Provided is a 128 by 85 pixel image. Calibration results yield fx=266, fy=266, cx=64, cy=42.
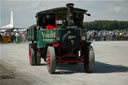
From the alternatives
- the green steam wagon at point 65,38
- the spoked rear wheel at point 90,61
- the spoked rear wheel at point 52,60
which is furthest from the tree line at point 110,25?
the spoked rear wheel at point 52,60

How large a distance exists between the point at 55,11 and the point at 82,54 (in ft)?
6.61

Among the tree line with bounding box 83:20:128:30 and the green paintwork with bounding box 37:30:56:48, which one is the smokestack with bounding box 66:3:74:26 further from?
the tree line with bounding box 83:20:128:30

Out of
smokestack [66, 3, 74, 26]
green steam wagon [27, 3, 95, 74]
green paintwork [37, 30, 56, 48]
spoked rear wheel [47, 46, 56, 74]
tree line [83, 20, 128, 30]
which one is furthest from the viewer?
tree line [83, 20, 128, 30]

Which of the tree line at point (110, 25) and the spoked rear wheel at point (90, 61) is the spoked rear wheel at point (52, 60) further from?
the tree line at point (110, 25)

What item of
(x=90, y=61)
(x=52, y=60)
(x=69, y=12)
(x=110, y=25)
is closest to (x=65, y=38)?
(x=52, y=60)

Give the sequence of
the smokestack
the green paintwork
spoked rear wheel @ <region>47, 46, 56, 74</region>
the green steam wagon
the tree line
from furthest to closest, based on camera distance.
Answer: the tree line < the smokestack < the green paintwork < the green steam wagon < spoked rear wheel @ <region>47, 46, 56, 74</region>

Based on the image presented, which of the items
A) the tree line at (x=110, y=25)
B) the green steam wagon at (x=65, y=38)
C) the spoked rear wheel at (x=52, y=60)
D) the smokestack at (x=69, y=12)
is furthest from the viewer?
the tree line at (x=110, y=25)

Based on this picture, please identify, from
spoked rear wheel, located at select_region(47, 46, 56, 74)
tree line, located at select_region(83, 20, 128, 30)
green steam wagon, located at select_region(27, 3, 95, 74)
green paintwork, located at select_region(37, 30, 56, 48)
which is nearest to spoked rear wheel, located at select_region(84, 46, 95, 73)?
green steam wagon, located at select_region(27, 3, 95, 74)

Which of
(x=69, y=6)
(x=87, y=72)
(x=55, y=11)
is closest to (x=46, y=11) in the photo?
(x=55, y=11)

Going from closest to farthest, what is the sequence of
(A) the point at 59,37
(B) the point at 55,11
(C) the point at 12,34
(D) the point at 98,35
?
(A) the point at 59,37, (B) the point at 55,11, (C) the point at 12,34, (D) the point at 98,35

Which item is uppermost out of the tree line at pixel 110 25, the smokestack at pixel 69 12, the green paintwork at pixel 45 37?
the smokestack at pixel 69 12

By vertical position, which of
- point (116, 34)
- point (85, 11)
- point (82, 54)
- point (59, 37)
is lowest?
point (116, 34)

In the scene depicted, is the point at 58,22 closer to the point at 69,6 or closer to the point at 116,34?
the point at 69,6

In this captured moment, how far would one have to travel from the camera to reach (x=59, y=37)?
31.8ft
